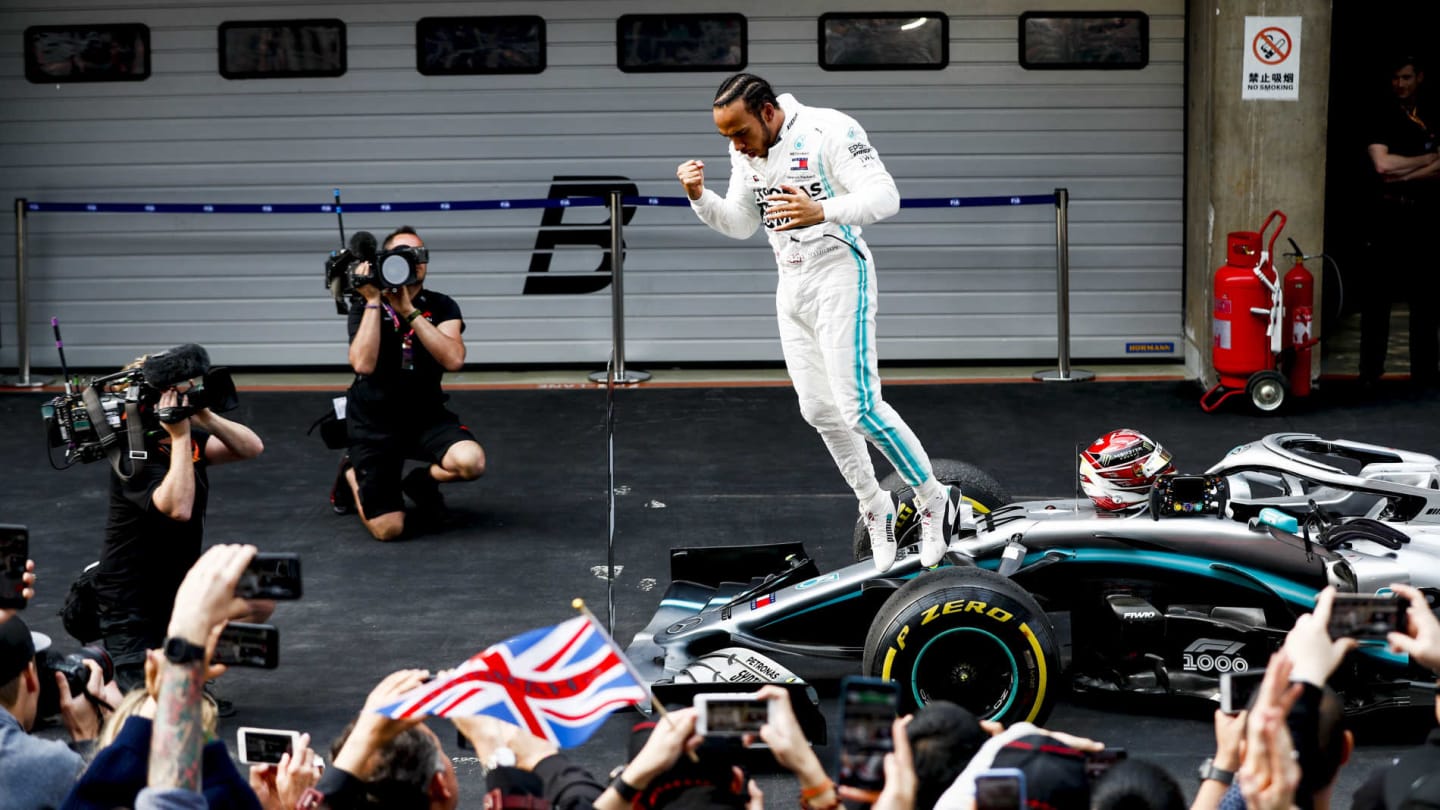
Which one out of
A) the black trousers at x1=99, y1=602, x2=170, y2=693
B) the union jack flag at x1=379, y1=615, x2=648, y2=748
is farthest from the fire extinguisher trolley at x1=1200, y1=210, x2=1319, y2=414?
the union jack flag at x1=379, y1=615, x2=648, y2=748

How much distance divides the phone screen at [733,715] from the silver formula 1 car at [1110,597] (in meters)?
2.59

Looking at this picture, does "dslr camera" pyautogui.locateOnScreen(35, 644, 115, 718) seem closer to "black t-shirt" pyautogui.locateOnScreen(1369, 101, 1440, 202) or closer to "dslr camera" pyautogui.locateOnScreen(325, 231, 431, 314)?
"dslr camera" pyautogui.locateOnScreen(325, 231, 431, 314)

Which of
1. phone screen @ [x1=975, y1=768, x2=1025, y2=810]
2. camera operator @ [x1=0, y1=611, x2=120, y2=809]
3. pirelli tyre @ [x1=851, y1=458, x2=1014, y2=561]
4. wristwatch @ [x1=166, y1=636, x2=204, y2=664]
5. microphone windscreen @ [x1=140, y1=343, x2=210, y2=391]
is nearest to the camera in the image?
phone screen @ [x1=975, y1=768, x2=1025, y2=810]

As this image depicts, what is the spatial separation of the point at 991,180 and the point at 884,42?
1.27 m

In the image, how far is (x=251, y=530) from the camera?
29.9 feet

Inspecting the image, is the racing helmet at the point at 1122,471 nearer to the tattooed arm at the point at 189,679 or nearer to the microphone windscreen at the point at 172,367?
the microphone windscreen at the point at 172,367

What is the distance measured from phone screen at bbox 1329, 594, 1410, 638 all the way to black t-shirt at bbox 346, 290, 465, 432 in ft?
19.7

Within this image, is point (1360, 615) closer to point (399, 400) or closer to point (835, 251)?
point (835, 251)

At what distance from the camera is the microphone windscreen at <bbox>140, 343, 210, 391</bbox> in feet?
20.7

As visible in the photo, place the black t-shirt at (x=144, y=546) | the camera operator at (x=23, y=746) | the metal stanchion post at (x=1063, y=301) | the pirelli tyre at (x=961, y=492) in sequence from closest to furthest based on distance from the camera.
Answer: the camera operator at (x=23, y=746) < the black t-shirt at (x=144, y=546) < the pirelli tyre at (x=961, y=492) < the metal stanchion post at (x=1063, y=301)

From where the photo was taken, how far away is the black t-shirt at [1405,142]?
1159 centimetres

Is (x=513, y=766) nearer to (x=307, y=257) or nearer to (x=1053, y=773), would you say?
(x=1053, y=773)

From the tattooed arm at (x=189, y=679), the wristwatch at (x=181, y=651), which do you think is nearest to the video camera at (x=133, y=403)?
the tattooed arm at (x=189, y=679)

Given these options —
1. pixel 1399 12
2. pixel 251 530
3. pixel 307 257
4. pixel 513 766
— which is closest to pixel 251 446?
pixel 251 530
